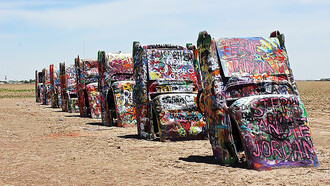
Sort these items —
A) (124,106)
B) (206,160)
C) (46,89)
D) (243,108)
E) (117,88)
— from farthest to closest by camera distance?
(46,89) < (117,88) < (124,106) < (206,160) < (243,108)

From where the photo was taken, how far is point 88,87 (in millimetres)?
19688

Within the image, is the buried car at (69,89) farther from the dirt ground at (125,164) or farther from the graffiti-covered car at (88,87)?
the dirt ground at (125,164)

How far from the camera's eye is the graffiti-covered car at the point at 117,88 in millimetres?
15078

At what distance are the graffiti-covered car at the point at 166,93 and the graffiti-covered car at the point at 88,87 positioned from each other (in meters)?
7.61

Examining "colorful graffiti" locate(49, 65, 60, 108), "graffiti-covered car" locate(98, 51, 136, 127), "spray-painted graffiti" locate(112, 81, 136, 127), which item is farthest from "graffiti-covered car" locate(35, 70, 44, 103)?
"spray-painted graffiti" locate(112, 81, 136, 127)

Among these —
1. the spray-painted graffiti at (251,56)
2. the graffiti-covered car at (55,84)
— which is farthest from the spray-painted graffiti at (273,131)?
the graffiti-covered car at (55,84)

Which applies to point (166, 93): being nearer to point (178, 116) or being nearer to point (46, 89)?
point (178, 116)

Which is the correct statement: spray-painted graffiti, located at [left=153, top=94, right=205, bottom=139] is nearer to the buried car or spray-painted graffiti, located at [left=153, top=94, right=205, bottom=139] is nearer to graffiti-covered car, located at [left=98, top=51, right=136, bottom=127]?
graffiti-covered car, located at [left=98, top=51, right=136, bottom=127]

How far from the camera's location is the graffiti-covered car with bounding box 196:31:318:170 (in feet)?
23.3

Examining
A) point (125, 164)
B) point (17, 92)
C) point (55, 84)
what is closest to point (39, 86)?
point (55, 84)

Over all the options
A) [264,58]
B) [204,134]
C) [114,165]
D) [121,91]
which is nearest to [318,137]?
[204,134]

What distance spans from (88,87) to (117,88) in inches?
188

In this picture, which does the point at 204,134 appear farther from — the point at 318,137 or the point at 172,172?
the point at 172,172

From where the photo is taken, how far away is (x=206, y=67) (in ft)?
26.4
